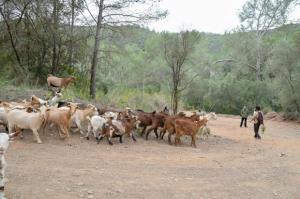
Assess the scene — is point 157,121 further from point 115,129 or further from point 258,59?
point 258,59

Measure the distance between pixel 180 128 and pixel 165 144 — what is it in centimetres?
67

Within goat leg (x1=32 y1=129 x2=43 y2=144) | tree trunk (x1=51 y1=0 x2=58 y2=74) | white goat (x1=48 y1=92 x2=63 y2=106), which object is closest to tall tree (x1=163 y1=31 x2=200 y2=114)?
tree trunk (x1=51 y1=0 x2=58 y2=74)

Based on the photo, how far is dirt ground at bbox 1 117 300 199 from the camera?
741 cm

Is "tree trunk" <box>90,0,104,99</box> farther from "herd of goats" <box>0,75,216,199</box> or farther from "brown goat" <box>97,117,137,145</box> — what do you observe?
"brown goat" <box>97,117,137,145</box>

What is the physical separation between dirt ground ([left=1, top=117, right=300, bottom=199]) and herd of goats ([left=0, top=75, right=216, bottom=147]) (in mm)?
310

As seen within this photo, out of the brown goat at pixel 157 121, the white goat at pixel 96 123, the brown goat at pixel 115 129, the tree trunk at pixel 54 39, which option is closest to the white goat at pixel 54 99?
the white goat at pixel 96 123

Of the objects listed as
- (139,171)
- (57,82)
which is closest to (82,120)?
(57,82)

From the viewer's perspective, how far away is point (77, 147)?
11102 mm

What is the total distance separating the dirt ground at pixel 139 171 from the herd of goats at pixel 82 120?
1.02 feet

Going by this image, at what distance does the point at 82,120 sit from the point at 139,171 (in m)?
4.26

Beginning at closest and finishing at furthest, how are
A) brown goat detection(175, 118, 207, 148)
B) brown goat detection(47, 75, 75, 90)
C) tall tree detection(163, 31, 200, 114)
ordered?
1. brown goat detection(175, 118, 207, 148)
2. brown goat detection(47, 75, 75, 90)
3. tall tree detection(163, 31, 200, 114)

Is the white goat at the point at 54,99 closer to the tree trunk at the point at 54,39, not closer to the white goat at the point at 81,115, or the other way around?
the white goat at the point at 81,115

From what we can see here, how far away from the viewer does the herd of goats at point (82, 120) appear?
36.2ft

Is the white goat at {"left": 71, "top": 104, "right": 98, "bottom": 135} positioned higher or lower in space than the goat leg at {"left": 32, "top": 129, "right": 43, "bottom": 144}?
higher
